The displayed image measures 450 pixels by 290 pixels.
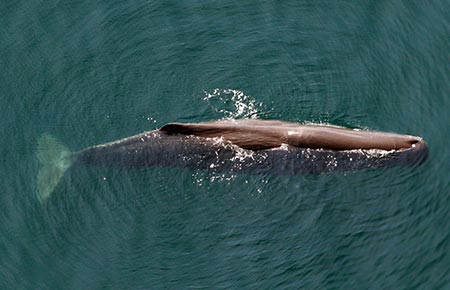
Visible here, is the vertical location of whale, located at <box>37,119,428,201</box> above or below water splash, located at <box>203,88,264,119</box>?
below

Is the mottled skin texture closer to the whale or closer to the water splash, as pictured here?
the whale

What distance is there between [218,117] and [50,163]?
24.3 feet

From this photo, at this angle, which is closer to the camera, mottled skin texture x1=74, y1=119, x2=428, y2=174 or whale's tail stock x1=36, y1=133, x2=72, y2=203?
mottled skin texture x1=74, y1=119, x2=428, y2=174

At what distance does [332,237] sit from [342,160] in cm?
365

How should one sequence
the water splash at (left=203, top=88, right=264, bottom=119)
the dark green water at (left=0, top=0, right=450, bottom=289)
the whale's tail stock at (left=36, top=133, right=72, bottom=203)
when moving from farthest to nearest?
the water splash at (left=203, top=88, right=264, bottom=119) < the whale's tail stock at (left=36, top=133, right=72, bottom=203) < the dark green water at (left=0, top=0, right=450, bottom=289)

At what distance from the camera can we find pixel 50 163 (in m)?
37.6

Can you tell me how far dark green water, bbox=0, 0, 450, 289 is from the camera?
3325 cm

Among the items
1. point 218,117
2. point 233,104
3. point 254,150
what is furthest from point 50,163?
point 254,150

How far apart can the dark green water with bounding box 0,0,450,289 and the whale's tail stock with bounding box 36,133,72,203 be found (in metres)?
0.32

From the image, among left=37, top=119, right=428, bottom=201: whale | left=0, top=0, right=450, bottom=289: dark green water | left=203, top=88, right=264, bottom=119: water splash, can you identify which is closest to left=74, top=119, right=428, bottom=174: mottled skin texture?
left=37, top=119, right=428, bottom=201: whale

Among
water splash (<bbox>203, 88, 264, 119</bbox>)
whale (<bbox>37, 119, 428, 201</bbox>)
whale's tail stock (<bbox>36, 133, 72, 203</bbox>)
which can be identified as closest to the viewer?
whale (<bbox>37, 119, 428, 201</bbox>)

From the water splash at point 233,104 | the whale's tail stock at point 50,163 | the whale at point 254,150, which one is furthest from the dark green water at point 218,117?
the whale at point 254,150

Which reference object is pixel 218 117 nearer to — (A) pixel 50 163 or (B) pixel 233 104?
(B) pixel 233 104

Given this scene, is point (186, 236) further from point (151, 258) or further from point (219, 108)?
point (219, 108)
